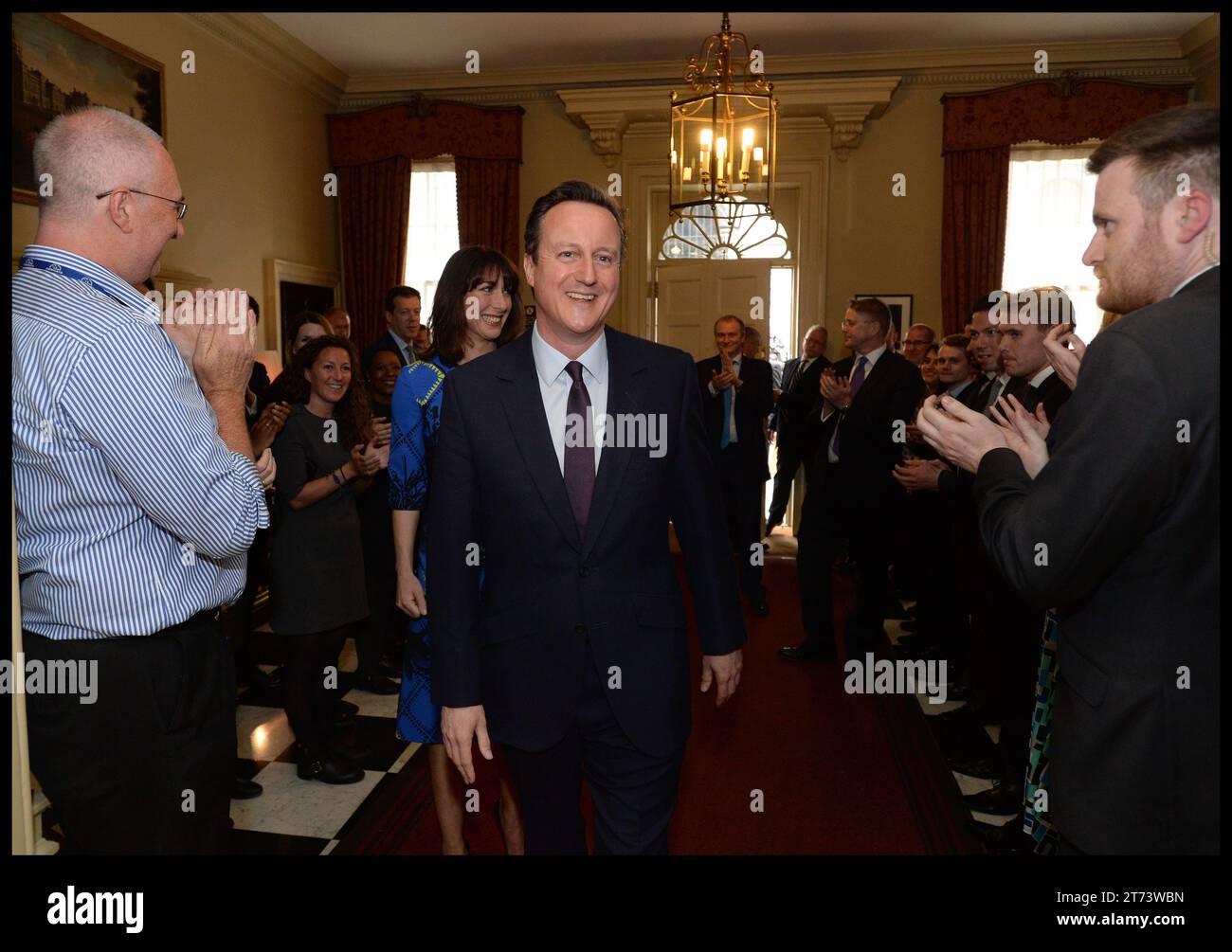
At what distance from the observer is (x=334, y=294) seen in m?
8.18

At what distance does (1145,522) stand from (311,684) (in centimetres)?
268

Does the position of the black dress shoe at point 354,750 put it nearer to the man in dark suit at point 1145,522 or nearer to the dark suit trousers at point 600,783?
the dark suit trousers at point 600,783

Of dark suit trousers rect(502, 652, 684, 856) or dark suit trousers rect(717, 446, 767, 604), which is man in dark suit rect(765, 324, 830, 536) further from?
dark suit trousers rect(502, 652, 684, 856)

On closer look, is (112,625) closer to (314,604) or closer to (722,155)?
(314,604)

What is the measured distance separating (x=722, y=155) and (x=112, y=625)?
272cm

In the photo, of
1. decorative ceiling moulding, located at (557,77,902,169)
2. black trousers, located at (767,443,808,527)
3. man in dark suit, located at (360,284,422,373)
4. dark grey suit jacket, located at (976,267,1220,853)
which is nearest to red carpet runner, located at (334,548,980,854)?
dark grey suit jacket, located at (976,267,1220,853)

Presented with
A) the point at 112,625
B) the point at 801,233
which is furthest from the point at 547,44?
the point at 112,625

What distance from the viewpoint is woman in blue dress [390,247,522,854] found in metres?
2.27

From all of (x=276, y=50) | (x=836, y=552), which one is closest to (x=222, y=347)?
(x=836, y=552)

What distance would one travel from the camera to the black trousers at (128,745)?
1494 mm

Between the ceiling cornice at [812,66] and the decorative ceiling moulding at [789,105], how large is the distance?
5.8 inches

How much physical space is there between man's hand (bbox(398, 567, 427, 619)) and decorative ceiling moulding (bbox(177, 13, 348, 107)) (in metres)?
5.33

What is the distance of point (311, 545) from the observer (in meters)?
3.06

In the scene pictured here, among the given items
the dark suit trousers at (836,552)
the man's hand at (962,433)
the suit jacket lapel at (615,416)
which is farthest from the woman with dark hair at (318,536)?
the dark suit trousers at (836,552)
